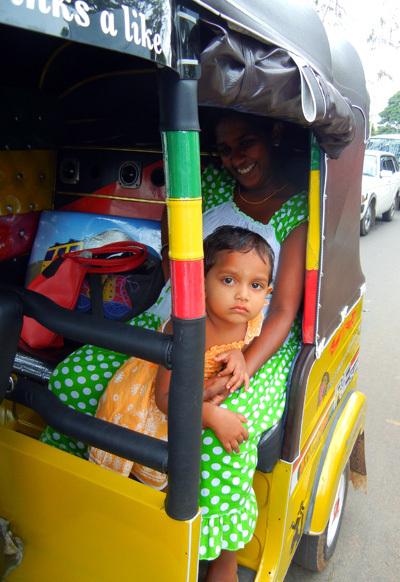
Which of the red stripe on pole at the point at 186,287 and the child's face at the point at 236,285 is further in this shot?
the child's face at the point at 236,285

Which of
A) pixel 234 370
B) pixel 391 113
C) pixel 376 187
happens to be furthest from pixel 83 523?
pixel 391 113

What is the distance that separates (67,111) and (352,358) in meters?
1.85

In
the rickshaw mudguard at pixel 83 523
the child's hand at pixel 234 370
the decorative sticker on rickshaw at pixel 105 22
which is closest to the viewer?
the decorative sticker on rickshaw at pixel 105 22

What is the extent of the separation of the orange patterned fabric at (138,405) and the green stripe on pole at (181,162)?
2.04 feet

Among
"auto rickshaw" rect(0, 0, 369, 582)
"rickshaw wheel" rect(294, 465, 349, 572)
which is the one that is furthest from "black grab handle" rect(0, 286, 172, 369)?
"rickshaw wheel" rect(294, 465, 349, 572)

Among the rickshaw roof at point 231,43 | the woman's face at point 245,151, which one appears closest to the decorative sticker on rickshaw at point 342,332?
the woman's face at point 245,151

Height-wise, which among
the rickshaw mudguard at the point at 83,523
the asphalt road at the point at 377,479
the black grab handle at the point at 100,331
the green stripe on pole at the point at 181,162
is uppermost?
the green stripe on pole at the point at 181,162

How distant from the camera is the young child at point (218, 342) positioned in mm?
1489

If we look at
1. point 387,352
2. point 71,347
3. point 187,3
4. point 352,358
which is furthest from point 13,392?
point 387,352

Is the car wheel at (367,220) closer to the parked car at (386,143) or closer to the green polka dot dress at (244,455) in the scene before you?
the parked car at (386,143)

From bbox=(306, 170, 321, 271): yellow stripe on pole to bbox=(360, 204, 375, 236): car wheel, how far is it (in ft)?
28.2

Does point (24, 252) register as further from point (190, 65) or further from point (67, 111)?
point (190, 65)

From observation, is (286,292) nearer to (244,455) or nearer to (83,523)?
(244,455)

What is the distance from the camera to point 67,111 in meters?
2.26
